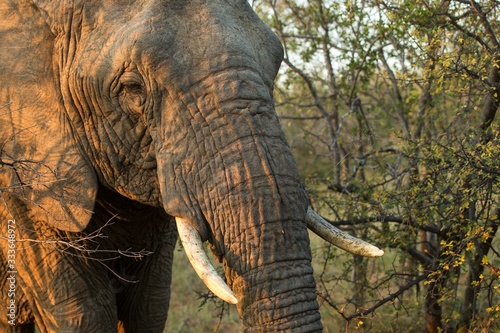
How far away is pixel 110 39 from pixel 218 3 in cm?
42

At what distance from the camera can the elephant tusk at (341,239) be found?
9.64 ft

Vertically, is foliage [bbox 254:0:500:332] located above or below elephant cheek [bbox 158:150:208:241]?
above

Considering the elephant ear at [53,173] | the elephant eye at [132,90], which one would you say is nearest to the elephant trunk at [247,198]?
the elephant eye at [132,90]

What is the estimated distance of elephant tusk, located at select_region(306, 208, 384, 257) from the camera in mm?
2938

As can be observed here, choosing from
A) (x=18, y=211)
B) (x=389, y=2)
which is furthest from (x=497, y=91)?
(x=18, y=211)

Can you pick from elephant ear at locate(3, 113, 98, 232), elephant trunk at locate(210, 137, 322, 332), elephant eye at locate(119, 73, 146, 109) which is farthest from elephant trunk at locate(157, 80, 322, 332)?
elephant ear at locate(3, 113, 98, 232)

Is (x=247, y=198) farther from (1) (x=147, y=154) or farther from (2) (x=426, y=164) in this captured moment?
(2) (x=426, y=164)

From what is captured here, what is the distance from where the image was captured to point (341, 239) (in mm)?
3012

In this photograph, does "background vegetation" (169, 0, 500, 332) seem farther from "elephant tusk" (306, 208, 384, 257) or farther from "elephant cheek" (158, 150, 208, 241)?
"elephant cheek" (158, 150, 208, 241)

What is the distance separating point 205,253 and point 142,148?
0.56 m

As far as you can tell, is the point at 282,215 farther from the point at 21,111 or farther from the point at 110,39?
the point at 21,111

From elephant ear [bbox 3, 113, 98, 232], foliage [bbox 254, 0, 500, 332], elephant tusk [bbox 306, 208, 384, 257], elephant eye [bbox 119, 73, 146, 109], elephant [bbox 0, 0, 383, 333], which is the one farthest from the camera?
foliage [bbox 254, 0, 500, 332]

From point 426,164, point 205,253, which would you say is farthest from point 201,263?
point 426,164

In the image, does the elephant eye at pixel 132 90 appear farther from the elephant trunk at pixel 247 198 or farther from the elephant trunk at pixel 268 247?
the elephant trunk at pixel 268 247
